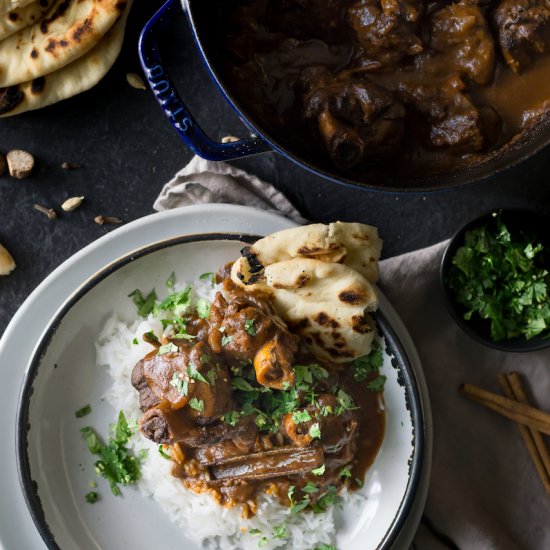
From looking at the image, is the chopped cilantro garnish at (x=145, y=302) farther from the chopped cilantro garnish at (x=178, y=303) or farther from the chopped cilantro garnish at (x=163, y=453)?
the chopped cilantro garnish at (x=163, y=453)

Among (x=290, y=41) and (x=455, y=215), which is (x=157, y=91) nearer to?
(x=290, y=41)

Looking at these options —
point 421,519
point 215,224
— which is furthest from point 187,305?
point 421,519

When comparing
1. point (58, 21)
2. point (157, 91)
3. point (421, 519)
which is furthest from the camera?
point (421, 519)

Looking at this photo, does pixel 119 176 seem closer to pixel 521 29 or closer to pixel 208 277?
pixel 208 277

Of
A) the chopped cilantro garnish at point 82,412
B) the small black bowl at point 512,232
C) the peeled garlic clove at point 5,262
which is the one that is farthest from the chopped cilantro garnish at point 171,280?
the small black bowl at point 512,232

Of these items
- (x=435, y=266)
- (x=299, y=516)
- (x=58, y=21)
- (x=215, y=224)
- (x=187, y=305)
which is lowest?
(x=299, y=516)

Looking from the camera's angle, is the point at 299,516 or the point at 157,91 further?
the point at 299,516

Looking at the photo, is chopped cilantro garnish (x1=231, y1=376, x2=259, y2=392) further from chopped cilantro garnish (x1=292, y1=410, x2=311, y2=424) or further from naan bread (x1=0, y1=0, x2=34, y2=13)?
naan bread (x1=0, y1=0, x2=34, y2=13)
